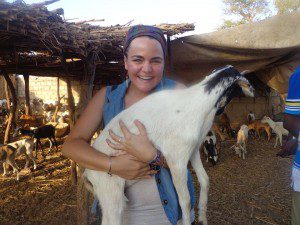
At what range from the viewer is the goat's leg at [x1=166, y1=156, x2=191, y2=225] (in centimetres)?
136

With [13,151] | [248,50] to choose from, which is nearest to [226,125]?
[248,50]

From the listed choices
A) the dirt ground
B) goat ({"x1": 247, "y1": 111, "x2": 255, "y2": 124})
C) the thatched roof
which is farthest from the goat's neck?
the thatched roof

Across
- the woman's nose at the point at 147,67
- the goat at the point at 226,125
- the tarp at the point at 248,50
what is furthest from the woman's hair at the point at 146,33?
the goat at the point at 226,125

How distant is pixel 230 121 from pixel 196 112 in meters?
9.84

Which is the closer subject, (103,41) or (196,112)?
(196,112)

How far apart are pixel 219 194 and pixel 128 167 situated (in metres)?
4.21

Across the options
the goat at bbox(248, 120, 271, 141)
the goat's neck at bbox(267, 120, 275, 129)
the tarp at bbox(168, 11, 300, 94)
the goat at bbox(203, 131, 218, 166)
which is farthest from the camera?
the goat at bbox(248, 120, 271, 141)

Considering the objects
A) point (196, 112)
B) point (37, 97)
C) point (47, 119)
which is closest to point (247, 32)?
point (196, 112)

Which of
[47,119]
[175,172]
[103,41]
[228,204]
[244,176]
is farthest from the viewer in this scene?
[47,119]

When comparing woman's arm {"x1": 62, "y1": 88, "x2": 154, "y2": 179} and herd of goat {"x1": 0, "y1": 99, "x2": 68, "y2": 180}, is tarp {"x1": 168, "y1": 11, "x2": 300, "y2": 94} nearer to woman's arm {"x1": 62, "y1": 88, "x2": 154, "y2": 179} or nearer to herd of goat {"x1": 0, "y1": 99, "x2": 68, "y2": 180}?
woman's arm {"x1": 62, "y1": 88, "x2": 154, "y2": 179}

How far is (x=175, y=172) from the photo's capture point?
136 cm

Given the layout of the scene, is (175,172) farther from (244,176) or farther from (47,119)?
(47,119)

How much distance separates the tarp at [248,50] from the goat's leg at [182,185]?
13.0ft

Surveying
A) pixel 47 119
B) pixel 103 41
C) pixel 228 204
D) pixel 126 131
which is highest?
pixel 103 41
